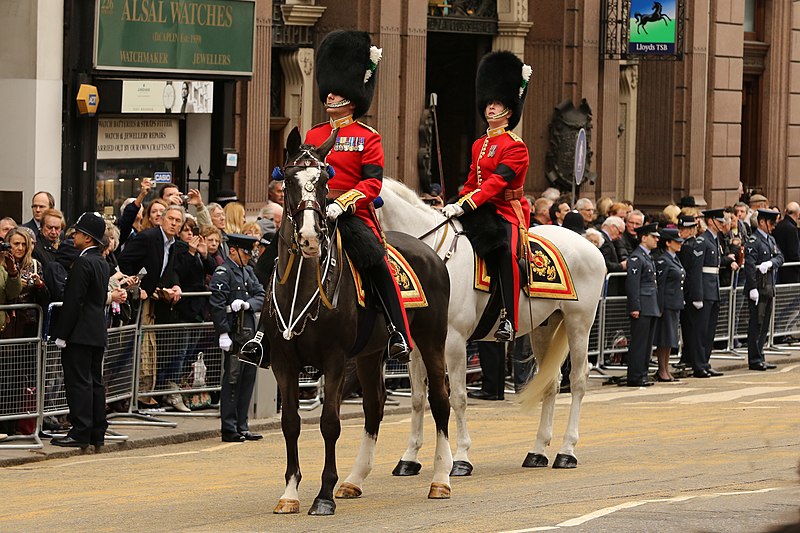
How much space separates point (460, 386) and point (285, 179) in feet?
11.0

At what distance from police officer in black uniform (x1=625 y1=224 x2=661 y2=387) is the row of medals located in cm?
1050

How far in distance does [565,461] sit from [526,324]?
1.24 meters

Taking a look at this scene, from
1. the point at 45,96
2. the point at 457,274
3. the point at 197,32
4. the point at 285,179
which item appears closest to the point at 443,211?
the point at 457,274

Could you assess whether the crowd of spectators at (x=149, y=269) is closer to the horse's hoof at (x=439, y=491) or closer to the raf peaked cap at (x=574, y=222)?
the horse's hoof at (x=439, y=491)

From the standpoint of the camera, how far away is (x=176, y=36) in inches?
1020

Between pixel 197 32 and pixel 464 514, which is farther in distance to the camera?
pixel 197 32

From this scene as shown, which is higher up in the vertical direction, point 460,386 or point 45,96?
point 45,96

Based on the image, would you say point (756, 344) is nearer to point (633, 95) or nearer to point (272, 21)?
point (272, 21)

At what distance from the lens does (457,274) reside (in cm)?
1469

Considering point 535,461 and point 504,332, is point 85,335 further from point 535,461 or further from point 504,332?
point 535,461

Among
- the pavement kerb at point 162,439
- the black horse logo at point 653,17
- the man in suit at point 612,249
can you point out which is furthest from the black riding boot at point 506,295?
the black horse logo at point 653,17

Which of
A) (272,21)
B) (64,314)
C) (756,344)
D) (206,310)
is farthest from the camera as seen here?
(272,21)

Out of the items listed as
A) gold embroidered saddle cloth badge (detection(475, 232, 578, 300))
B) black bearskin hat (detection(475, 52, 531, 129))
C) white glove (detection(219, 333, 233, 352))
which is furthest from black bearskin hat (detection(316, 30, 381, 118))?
white glove (detection(219, 333, 233, 352))

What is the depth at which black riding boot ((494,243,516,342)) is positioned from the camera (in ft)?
49.1
